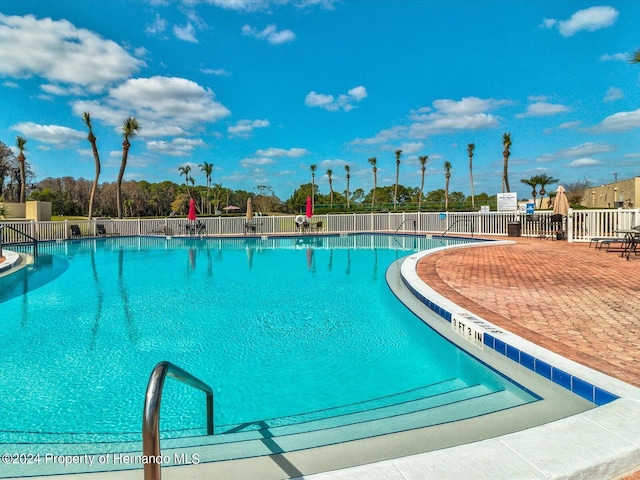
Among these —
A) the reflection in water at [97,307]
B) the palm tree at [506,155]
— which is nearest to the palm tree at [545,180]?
the palm tree at [506,155]

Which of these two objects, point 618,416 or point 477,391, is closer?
point 618,416

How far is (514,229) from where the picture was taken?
591 inches

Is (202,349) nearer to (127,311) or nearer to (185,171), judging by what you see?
(127,311)

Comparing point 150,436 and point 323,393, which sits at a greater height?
point 150,436

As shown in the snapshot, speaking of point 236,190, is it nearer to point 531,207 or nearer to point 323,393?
point 531,207

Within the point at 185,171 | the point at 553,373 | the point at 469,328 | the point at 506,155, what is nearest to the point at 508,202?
→ the point at 469,328

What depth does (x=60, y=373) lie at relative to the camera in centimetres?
362

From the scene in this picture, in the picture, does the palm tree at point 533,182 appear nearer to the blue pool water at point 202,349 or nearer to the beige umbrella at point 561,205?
the beige umbrella at point 561,205

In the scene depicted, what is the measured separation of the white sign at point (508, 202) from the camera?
15820mm

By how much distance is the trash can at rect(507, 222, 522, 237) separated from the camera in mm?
15023

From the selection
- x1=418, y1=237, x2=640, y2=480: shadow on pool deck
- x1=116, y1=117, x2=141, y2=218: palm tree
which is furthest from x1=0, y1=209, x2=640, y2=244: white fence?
x1=116, y1=117, x2=141, y2=218: palm tree

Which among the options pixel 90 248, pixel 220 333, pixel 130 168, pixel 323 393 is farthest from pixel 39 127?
pixel 323 393

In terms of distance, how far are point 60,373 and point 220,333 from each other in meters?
1.75

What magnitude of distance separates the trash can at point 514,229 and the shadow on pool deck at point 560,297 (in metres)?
5.46
